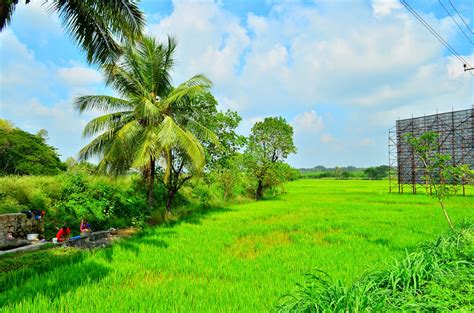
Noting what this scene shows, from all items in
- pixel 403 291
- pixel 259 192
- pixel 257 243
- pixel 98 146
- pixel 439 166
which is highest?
pixel 98 146

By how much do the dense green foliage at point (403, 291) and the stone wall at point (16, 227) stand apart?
8.89 m

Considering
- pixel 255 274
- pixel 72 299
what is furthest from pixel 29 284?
Answer: pixel 255 274

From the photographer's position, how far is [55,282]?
15.0 feet

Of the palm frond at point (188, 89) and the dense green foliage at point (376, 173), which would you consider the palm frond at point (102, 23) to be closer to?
the palm frond at point (188, 89)

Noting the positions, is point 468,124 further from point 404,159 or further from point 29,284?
point 29,284

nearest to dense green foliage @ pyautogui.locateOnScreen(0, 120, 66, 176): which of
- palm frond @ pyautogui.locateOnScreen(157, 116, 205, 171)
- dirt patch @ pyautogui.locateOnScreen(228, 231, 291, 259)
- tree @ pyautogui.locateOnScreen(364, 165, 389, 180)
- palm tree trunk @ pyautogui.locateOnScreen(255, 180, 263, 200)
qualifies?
palm tree trunk @ pyautogui.locateOnScreen(255, 180, 263, 200)

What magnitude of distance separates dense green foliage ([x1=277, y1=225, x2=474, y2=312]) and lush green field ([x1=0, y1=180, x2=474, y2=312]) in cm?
76

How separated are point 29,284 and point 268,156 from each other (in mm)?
20804

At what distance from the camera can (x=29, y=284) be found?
4500 millimetres

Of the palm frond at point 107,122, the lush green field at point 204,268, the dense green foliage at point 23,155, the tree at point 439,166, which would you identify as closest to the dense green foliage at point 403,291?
the lush green field at point 204,268

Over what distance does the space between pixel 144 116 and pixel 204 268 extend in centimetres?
597

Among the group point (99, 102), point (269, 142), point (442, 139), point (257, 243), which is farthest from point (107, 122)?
point (442, 139)

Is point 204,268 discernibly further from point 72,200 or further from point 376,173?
point 376,173

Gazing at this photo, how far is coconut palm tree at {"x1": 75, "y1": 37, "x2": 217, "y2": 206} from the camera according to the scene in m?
9.88
